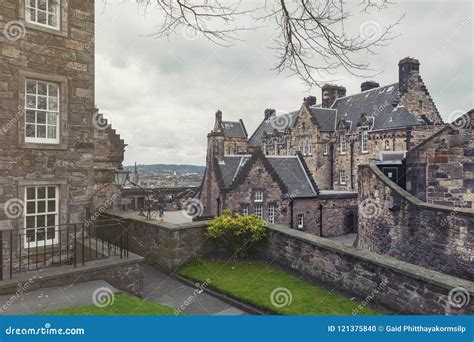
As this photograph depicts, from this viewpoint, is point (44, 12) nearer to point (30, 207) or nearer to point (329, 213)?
point (30, 207)

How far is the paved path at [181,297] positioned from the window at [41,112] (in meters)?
4.92

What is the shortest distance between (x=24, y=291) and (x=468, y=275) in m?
10.1

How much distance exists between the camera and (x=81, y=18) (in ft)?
33.8

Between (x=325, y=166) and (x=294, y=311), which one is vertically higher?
(x=325, y=166)

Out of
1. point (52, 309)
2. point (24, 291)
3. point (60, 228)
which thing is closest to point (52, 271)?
point (24, 291)

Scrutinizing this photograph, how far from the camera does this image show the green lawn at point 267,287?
22.4 ft

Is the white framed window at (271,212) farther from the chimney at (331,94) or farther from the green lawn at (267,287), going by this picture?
the chimney at (331,94)

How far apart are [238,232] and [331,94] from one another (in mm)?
41981

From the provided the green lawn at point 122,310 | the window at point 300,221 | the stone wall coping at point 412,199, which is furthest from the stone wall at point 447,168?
the window at point 300,221

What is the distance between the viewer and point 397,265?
21.4 ft

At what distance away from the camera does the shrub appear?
9867mm

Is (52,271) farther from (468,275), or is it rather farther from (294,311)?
(468,275)

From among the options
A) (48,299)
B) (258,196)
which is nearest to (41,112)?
(48,299)

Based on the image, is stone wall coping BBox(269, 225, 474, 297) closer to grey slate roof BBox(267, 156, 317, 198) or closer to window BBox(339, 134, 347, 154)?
grey slate roof BBox(267, 156, 317, 198)
